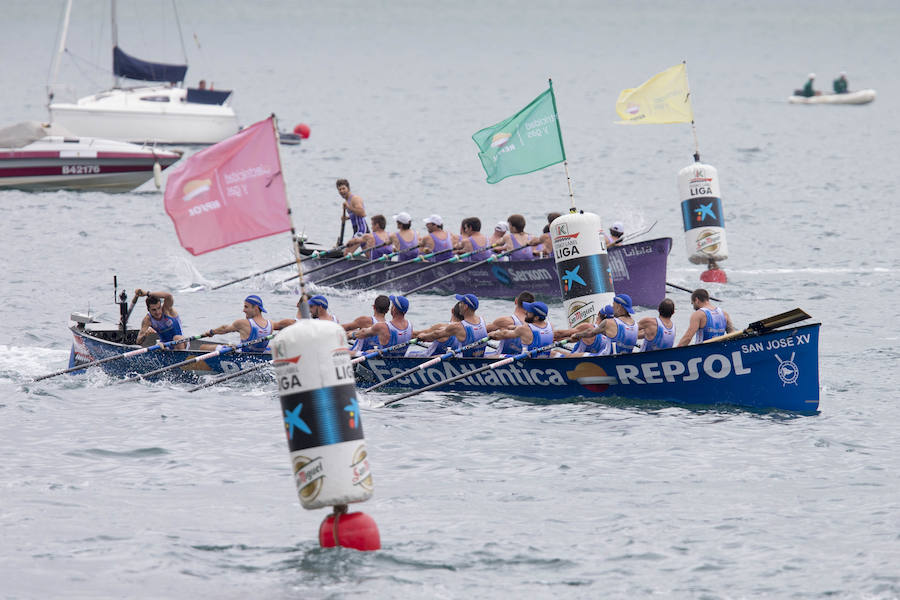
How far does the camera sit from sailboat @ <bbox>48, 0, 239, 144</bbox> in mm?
55406

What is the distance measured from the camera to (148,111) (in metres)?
56.5

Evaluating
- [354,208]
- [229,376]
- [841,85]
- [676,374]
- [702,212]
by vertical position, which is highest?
[841,85]

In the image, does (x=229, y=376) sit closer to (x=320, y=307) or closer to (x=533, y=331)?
(x=320, y=307)

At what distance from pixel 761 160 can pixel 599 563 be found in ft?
158

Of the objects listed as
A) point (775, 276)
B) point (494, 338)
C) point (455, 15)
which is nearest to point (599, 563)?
point (494, 338)

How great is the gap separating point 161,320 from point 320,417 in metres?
10.5

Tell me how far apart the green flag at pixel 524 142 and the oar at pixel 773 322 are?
6107 mm

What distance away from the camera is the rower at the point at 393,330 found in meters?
20.2

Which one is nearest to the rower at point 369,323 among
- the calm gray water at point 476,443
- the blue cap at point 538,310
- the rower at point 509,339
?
the calm gray water at point 476,443

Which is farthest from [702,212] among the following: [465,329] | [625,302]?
[465,329]

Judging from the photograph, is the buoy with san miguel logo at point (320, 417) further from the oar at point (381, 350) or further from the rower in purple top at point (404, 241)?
the rower in purple top at point (404, 241)

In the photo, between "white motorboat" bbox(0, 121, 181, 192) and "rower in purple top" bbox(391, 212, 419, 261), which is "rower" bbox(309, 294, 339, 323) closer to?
"rower in purple top" bbox(391, 212, 419, 261)

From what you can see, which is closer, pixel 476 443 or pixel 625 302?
pixel 476 443

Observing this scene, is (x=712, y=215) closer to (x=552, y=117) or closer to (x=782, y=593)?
(x=552, y=117)
